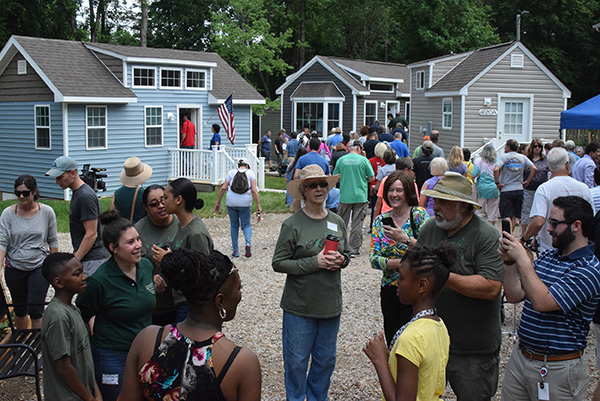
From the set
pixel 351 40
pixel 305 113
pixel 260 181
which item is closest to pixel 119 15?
pixel 351 40

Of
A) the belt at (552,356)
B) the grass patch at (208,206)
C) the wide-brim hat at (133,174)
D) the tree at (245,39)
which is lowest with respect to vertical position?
the grass patch at (208,206)

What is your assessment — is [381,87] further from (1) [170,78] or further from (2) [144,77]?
(2) [144,77]

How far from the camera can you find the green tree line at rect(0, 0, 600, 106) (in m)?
35.2

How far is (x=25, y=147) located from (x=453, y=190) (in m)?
18.6

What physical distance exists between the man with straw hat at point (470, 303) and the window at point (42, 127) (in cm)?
1754

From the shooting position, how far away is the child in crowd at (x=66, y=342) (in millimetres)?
3844

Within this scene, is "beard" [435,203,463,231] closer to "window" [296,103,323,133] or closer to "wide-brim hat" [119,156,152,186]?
"wide-brim hat" [119,156,152,186]

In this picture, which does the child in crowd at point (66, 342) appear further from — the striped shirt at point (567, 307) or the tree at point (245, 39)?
the tree at point (245, 39)

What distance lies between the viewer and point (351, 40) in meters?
49.0

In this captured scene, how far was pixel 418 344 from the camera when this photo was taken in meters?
2.91

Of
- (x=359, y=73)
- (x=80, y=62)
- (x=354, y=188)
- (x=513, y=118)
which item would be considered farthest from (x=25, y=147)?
(x=513, y=118)

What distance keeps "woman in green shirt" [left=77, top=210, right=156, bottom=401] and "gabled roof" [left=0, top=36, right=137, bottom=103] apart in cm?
1546

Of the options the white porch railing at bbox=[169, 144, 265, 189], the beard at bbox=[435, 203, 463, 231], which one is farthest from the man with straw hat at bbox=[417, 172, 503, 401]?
the white porch railing at bbox=[169, 144, 265, 189]

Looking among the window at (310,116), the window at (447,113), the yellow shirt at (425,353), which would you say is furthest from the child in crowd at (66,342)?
the window at (310,116)
